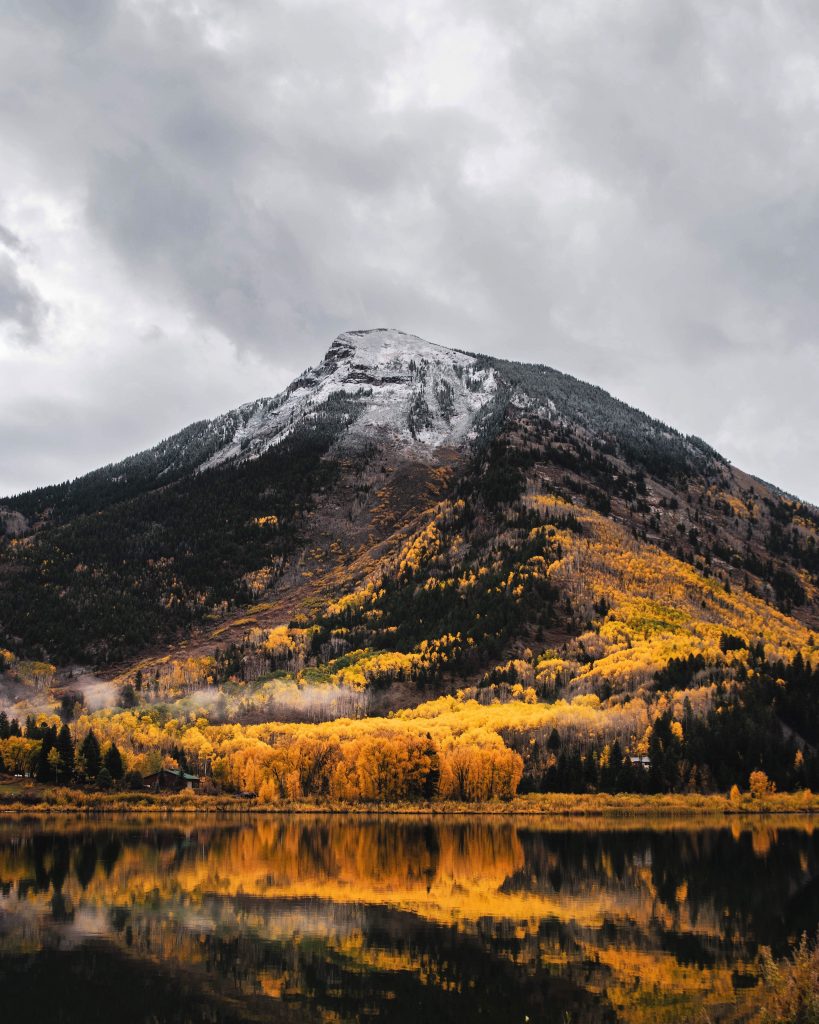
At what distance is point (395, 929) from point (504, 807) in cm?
10038

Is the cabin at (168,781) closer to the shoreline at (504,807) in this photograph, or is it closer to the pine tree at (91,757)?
the shoreline at (504,807)

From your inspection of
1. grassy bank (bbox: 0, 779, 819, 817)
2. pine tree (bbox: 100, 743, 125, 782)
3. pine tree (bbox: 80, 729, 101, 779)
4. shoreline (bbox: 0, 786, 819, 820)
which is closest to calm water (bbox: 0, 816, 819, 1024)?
shoreline (bbox: 0, 786, 819, 820)

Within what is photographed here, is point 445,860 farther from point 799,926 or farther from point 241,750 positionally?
point 241,750

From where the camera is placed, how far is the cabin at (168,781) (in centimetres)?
15562

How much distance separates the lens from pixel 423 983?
3325 centimetres

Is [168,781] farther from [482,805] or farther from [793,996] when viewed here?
[793,996]

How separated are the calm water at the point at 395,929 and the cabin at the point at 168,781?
73771 millimetres

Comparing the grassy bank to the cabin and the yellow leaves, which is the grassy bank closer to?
the yellow leaves

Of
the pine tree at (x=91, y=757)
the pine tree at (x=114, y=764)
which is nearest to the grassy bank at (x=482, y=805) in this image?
the pine tree at (x=91, y=757)

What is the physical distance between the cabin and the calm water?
73771mm

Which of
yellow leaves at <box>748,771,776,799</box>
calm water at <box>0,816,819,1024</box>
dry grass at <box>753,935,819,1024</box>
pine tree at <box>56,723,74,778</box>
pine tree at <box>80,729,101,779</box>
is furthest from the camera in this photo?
pine tree at <box>80,729,101,779</box>

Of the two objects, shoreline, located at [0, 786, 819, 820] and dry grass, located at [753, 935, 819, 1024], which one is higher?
dry grass, located at [753, 935, 819, 1024]

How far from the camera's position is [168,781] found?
15788cm

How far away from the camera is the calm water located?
30922 mm
